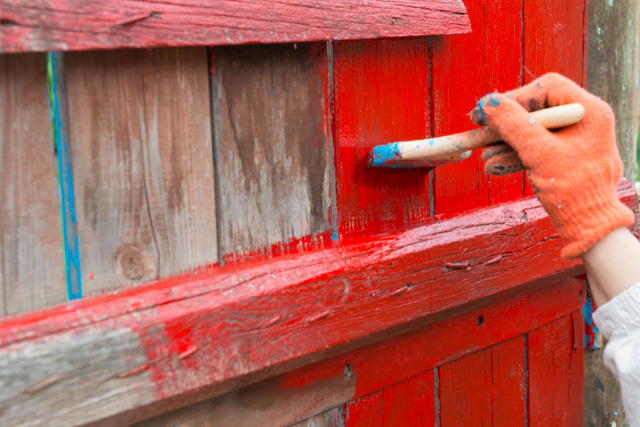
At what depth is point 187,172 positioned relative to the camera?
0.85 meters

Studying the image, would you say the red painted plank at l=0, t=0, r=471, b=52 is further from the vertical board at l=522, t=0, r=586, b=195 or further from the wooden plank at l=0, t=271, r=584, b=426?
the vertical board at l=522, t=0, r=586, b=195

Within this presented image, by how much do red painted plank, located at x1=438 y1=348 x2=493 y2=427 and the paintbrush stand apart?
577mm

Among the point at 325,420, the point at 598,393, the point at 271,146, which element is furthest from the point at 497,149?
the point at 598,393

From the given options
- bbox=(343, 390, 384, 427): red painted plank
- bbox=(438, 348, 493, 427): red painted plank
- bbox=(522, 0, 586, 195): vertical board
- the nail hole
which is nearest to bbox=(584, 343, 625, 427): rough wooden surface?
bbox=(438, 348, 493, 427): red painted plank

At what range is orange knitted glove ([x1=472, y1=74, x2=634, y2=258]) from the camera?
3.09 feet

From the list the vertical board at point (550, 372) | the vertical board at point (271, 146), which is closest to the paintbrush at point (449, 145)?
the vertical board at point (271, 146)

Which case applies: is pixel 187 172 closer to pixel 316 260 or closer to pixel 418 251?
pixel 316 260

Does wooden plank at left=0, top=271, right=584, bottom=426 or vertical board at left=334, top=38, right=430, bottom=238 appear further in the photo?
vertical board at left=334, top=38, right=430, bottom=238

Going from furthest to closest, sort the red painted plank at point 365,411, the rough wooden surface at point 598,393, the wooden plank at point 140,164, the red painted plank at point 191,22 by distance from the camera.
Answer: the rough wooden surface at point 598,393
the red painted plank at point 365,411
the wooden plank at point 140,164
the red painted plank at point 191,22

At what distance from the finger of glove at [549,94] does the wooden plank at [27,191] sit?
811 millimetres

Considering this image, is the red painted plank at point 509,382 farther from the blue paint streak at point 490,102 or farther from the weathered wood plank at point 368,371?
the blue paint streak at point 490,102

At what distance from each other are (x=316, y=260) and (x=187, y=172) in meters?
0.29

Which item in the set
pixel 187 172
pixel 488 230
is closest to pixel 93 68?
pixel 187 172

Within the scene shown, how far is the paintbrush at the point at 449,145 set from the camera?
949 millimetres
